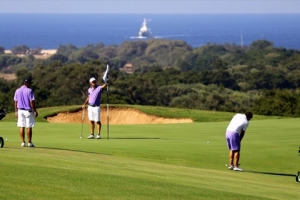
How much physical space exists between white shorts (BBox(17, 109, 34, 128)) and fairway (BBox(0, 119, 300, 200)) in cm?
60

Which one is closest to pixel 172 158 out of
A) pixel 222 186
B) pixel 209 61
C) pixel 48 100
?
pixel 222 186

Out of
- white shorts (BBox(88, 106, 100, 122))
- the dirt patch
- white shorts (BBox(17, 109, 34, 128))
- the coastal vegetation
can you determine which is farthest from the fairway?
the coastal vegetation

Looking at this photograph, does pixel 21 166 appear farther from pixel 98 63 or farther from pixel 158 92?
pixel 98 63

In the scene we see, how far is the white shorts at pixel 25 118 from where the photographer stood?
18.2 meters

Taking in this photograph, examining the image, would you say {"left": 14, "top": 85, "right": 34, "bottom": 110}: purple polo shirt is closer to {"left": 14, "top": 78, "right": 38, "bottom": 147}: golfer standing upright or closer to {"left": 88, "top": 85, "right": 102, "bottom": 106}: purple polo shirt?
{"left": 14, "top": 78, "right": 38, "bottom": 147}: golfer standing upright

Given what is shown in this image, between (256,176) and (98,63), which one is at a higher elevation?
(98,63)

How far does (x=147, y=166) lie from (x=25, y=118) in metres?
3.82

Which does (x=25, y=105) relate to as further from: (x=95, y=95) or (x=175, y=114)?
(x=175, y=114)

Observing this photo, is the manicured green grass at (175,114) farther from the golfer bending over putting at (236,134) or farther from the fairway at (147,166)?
the golfer bending over putting at (236,134)

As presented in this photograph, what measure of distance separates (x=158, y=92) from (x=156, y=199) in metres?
63.2

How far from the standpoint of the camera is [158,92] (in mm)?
74938

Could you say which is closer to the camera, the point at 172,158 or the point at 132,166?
the point at 132,166

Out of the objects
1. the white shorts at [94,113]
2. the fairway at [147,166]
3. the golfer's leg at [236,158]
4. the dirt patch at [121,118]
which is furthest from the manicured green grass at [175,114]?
the golfer's leg at [236,158]

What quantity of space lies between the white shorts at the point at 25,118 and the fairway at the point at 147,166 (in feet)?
1.95
